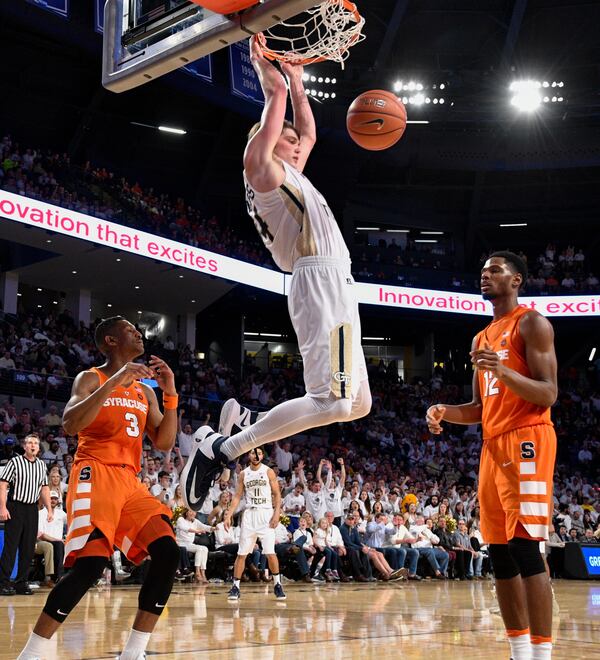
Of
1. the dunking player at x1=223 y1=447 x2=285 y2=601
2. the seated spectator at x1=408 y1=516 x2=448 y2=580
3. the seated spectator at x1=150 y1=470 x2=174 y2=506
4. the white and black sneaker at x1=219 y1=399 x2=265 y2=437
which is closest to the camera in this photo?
the white and black sneaker at x1=219 y1=399 x2=265 y2=437

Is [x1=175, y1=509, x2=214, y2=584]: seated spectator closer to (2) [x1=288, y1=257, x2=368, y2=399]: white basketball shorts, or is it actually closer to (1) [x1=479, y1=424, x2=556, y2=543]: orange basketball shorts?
(2) [x1=288, y1=257, x2=368, y2=399]: white basketball shorts

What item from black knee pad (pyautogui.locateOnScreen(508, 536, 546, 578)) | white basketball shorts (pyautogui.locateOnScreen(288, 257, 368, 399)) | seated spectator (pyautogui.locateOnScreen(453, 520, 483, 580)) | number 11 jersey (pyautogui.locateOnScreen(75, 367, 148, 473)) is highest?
white basketball shorts (pyautogui.locateOnScreen(288, 257, 368, 399))

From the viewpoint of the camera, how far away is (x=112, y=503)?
4391 mm

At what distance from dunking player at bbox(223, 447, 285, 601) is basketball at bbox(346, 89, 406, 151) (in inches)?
216

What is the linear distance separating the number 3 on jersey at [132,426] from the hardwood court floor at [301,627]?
4.88ft

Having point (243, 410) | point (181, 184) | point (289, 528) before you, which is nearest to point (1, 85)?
point (181, 184)

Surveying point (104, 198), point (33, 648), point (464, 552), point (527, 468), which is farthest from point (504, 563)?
point (104, 198)

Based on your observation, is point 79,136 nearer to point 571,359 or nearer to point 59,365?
point 59,365

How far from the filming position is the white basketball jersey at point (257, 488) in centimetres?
1088

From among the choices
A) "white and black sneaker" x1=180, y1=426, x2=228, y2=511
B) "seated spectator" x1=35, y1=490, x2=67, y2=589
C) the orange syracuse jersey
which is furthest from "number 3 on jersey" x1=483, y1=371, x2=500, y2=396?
"seated spectator" x1=35, y1=490, x2=67, y2=589

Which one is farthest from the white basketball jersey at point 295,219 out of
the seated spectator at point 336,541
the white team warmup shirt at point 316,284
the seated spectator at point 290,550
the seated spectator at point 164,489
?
the seated spectator at point 336,541

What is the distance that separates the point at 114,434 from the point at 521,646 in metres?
2.38

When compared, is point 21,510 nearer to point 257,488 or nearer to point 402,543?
point 257,488

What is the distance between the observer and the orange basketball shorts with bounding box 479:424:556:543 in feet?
13.3
